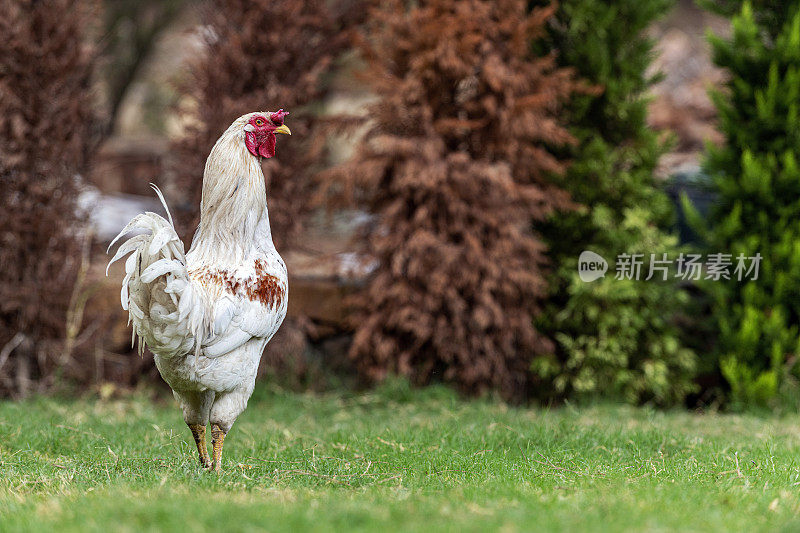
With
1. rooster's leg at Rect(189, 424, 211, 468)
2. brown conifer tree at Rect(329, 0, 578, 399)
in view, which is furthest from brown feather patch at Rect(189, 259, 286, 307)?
brown conifer tree at Rect(329, 0, 578, 399)

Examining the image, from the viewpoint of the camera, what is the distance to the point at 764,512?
3377 mm

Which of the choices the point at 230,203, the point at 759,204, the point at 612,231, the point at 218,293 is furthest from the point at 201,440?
the point at 759,204

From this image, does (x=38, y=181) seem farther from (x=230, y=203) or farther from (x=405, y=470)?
(x=405, y=470)

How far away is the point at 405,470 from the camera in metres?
4.31

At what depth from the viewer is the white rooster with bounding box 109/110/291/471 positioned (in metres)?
3.68

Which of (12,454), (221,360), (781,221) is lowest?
(12,454)

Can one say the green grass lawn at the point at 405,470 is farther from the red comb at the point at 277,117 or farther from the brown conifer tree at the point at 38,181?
the red comb at the point at 277,117

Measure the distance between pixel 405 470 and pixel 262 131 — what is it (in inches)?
77.4

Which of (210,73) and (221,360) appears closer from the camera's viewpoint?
(221,360)

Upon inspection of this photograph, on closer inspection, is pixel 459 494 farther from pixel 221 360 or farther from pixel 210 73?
pixel 210 73

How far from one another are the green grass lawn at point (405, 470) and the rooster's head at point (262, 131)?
67.0 inches

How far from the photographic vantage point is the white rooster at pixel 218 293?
12.1ft

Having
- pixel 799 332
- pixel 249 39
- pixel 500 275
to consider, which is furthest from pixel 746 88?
pixel 249 39

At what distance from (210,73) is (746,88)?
4.85 meters
